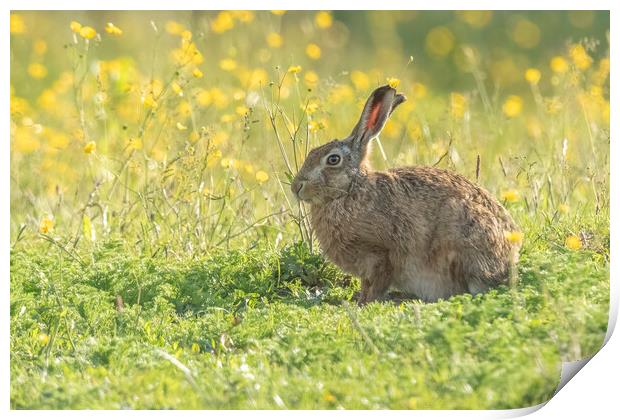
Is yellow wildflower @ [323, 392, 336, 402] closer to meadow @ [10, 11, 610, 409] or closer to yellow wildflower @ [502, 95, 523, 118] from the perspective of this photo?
meadow @ [10, 11, 610, 409]

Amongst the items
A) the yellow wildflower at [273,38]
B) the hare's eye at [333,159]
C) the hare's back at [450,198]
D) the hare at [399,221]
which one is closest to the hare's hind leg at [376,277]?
the hare at [399,221]

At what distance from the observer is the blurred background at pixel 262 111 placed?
23.5ft

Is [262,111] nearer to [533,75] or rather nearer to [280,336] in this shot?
[533,75]

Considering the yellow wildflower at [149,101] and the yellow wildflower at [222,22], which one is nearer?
the yellow wildflower at [149,101]

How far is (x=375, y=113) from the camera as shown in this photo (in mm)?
6520

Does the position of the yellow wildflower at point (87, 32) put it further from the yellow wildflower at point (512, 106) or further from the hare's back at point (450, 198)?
the yellow wildflower at point (512, 106)

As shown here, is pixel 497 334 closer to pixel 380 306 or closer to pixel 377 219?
pixel 380 306

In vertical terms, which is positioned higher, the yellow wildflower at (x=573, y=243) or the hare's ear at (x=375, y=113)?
the hare's ear at (x=375, y=113)

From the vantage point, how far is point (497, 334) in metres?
5.13

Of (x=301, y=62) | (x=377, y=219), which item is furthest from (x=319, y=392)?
(x=301, y=62)

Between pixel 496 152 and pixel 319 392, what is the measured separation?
3.84 m

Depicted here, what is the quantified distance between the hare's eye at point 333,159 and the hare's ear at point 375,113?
0.13 metres

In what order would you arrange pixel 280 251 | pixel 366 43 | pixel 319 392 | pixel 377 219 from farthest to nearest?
pixel 366 43 → pixel 280 251 → pixel 377 219 → pixel 319 392
